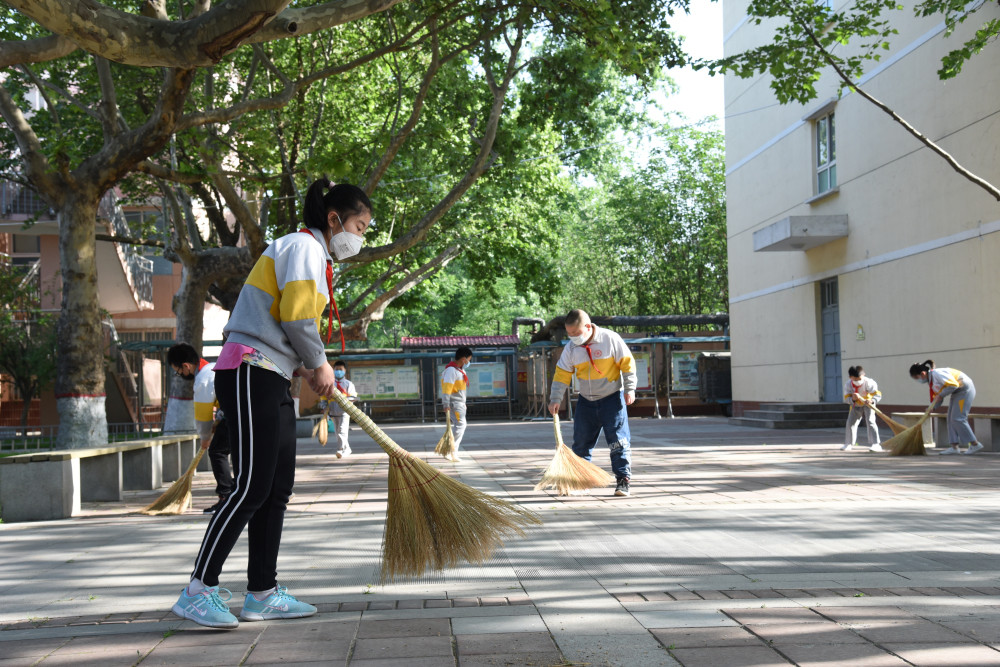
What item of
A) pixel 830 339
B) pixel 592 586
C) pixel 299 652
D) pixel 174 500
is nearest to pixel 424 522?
pixel 592 586

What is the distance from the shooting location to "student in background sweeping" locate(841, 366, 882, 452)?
14656 mm

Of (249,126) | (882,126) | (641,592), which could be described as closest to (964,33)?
(882,126)

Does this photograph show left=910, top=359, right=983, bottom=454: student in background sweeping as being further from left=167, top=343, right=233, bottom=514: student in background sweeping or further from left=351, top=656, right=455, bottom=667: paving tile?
left=351, top=656, right=455, bottom=667: paving tile

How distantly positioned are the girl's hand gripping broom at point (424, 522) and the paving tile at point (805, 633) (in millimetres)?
1407

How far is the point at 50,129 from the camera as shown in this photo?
19.6 meters

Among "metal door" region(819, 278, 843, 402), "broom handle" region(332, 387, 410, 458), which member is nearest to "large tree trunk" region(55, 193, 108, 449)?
"broom handle" region(332, 387, 410, 458)

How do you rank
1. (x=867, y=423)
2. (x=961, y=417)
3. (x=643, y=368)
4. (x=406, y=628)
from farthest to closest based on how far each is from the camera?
(x=643, y=368), (x=867, y=423), (x=961, y=417), (x=406, y=628)

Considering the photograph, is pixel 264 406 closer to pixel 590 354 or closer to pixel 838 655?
pixel 838 655

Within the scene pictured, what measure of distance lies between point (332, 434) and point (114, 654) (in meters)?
20.5

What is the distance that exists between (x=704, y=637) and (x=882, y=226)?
18103 mm

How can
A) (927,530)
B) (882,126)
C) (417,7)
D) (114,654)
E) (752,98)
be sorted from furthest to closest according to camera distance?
(752,98) → (882,126) → (417,7) → (927,530) → (114,654)

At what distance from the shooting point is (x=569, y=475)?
9.23 meters

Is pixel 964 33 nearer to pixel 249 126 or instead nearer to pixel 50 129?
pixel 249 126

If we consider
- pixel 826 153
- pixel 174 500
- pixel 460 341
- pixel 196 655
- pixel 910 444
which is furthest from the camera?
pixel 460 341
